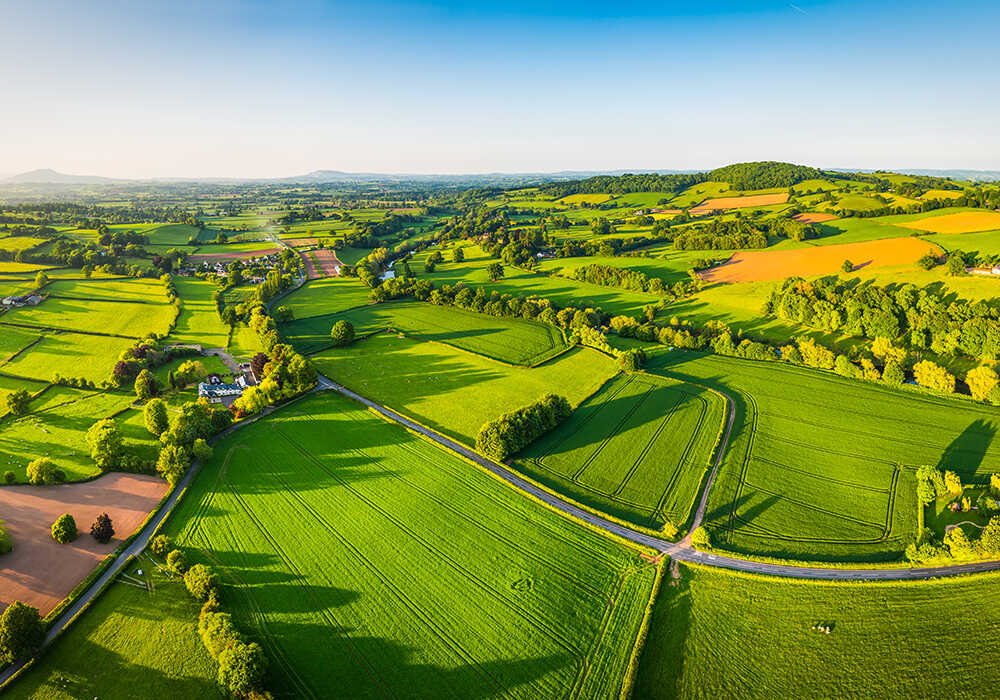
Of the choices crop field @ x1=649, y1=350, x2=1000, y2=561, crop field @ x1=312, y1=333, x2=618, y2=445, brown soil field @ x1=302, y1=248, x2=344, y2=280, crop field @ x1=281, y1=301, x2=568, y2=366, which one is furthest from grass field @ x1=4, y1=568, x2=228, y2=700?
brown soil field @ x1=302, y1=248, x2=344, y2=280

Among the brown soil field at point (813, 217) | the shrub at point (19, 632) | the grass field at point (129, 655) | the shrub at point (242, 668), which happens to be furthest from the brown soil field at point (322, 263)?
the brown soil field at point (813, 217)

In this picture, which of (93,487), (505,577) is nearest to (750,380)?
(505,577)

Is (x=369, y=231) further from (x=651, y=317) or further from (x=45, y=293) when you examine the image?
(x=651, y=317)

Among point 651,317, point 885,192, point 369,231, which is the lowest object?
point 651,317

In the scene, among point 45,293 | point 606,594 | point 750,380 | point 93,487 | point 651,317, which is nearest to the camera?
point 606,594

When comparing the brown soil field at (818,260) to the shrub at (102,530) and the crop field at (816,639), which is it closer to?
the crop field at (816,639)

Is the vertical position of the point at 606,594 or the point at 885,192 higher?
the point at 885,192
